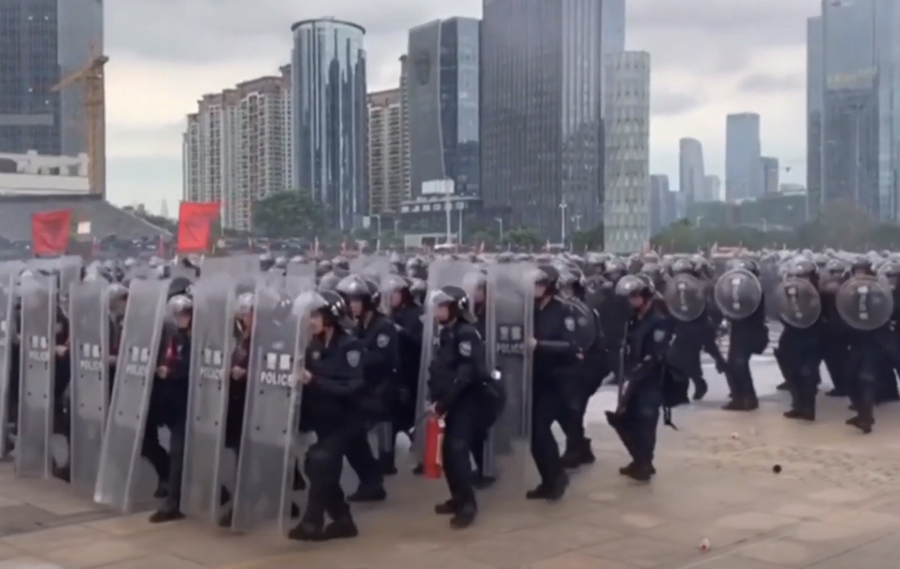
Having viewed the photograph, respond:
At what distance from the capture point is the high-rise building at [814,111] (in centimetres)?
3878

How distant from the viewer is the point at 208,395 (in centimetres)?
770

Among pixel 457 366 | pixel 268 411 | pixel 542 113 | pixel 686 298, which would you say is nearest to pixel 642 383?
pixel 457 366

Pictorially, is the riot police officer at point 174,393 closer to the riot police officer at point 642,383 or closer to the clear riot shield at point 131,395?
the clear riot shield at point 131,395

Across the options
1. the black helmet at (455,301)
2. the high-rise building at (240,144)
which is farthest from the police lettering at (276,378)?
the high-rise building at (240,144)

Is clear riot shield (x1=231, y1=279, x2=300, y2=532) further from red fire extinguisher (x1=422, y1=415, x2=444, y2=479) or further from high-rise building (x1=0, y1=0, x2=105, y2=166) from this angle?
high-rise building (x1=0, y1=0, x2=105, y2=166)

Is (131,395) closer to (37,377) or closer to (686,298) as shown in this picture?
(37,377)

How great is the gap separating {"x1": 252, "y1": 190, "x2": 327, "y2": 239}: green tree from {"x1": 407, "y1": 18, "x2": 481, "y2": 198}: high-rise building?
15.8 meters

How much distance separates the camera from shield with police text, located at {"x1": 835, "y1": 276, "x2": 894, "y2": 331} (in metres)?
11.2

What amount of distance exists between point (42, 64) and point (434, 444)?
171 feet

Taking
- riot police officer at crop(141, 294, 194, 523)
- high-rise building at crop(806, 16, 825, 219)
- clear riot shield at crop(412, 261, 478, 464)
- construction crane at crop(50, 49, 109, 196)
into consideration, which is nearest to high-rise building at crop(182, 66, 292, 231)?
construction crane at crop(50, 49, 109, 196)

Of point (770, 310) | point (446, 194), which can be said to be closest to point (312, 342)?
point (770, 310)

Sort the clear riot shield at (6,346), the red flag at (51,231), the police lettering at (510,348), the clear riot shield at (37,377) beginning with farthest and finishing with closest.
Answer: the red flag at (51,231) < the clear riot shield at (6,346) < the clear riot shield at (37,377) < the police lettering at (510,348)

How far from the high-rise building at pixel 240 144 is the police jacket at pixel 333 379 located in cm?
3463

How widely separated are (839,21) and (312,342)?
1440 inches
